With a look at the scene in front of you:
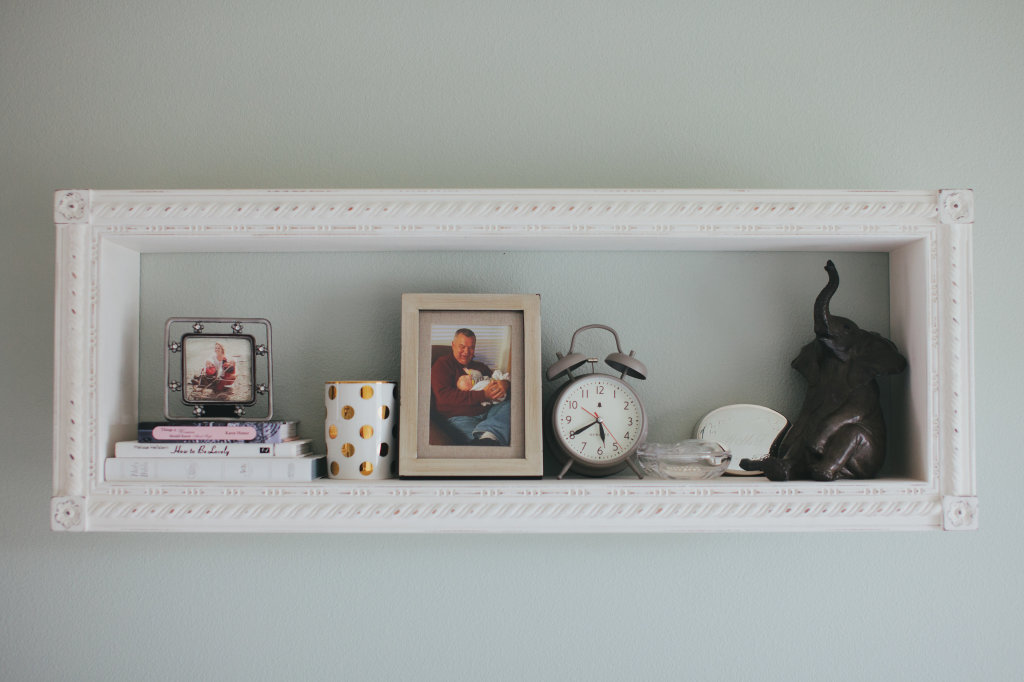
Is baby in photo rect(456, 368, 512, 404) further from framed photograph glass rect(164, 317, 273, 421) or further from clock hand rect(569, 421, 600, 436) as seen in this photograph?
framed photograph glass rect(164, 317, 273, 421)

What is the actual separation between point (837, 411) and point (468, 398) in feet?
1.98

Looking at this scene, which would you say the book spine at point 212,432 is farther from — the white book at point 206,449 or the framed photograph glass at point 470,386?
the framed photograph glass at point 470,386

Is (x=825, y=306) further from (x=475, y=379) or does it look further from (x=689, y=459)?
(x=475, y=379)

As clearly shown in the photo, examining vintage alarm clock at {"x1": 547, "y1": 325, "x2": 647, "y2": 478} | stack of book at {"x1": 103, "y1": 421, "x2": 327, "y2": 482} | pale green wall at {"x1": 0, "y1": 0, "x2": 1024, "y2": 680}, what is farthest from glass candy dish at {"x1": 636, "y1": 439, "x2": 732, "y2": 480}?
stack of book at {"x1": 103, "y1": 421, "x2": 327, "y2": 482}

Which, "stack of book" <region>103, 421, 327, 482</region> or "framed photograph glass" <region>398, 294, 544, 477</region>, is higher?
"framed photograph glass" <region>398, 294, 544, 477</region>

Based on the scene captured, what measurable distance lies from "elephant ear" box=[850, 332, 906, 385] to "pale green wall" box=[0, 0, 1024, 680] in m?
0.21

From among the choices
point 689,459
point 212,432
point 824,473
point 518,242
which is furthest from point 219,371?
point 824,473

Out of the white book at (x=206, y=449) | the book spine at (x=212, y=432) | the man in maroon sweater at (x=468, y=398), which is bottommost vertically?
the white book at (x=206, y=449)

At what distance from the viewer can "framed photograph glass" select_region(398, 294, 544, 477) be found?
1.19 metres

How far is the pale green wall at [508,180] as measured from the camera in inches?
52.4

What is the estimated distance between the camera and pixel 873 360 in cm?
125

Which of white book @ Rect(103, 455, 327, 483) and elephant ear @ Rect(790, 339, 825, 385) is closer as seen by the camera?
white book @ Rect(103, 455, 327, 483)

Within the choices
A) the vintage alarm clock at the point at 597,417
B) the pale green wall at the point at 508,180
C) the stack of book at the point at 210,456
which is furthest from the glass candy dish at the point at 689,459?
the stack of book at the point at 210,456

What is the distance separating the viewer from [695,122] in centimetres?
137
